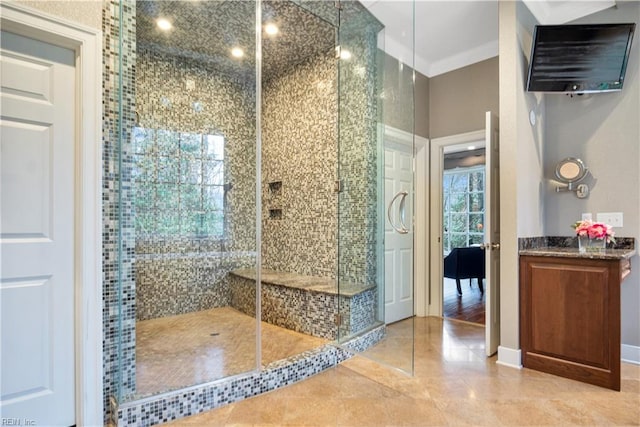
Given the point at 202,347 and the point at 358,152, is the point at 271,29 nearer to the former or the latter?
the point at 358,152

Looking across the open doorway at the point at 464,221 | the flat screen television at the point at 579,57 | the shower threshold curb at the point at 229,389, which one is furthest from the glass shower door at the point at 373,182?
the open doorway at the point at 464,221

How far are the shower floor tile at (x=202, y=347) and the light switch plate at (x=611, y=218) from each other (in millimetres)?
2540

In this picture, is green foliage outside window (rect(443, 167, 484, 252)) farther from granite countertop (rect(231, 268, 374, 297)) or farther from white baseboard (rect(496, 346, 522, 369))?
white baseboard (rect(496, 346, 522, 369))

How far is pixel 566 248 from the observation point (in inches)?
109

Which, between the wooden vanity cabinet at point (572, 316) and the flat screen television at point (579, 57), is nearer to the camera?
the wooden vanity cabinet at point (572, 316)

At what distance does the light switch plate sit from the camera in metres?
2.69

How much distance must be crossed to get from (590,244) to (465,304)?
218 cm

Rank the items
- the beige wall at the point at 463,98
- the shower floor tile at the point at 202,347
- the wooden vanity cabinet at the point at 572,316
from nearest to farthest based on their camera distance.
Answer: the shower floor tile at the point at 202,347
the wooden vanity cabinet at the point at 572,316
the beige wall at the point at 463,98

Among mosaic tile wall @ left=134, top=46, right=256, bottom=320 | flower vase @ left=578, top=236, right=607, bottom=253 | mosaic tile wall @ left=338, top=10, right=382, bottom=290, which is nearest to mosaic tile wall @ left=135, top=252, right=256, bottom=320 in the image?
mosaic tile wall @ left=134, top=46, right=256, bottom=320

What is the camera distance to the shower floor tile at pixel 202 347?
6.83ft

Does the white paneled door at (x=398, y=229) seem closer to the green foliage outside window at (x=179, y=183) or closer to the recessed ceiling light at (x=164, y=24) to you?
the green foliage outside window at (x=179, y=183)

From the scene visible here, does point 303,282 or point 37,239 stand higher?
point 37,239

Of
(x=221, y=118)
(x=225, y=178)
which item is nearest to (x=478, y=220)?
(x=225, y=178)

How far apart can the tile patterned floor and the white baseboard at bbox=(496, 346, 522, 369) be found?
62 mm
